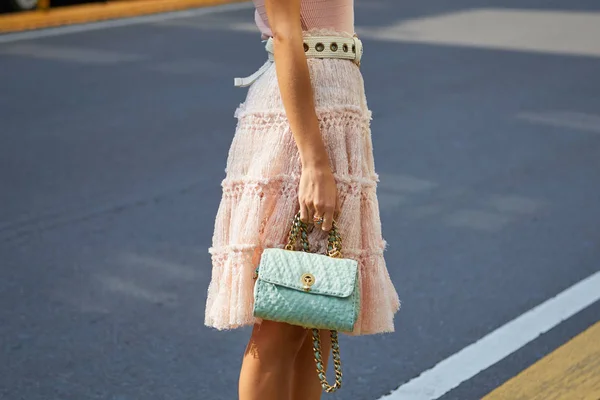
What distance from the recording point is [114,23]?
38.0 feet

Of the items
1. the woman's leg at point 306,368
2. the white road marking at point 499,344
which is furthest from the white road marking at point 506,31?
the woman's leg at point 306,368

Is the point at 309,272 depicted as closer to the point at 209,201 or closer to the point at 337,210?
the point at 337,210

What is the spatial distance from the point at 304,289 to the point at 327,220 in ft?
0.53

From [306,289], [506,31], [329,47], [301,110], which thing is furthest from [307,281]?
[506,31]

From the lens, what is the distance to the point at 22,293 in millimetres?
4387

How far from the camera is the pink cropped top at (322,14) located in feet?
8.00

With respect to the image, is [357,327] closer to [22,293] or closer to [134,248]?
[22,293]

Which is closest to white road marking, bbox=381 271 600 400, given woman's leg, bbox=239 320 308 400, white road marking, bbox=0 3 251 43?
woman's leg, bbox=239 320 308 400

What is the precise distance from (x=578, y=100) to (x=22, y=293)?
490cm

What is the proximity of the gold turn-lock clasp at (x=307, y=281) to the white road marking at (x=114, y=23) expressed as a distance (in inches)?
338

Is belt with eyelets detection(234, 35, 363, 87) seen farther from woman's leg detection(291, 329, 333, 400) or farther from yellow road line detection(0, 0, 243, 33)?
yellow road line detection(0, 0, 243, 33)

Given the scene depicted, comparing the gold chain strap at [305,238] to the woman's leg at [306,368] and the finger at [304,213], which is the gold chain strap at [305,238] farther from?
the woman's leg at [306,368]

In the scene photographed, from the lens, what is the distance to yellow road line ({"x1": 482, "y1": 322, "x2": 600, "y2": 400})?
353 centimetres

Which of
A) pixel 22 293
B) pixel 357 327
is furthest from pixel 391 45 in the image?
pixel 357 327
